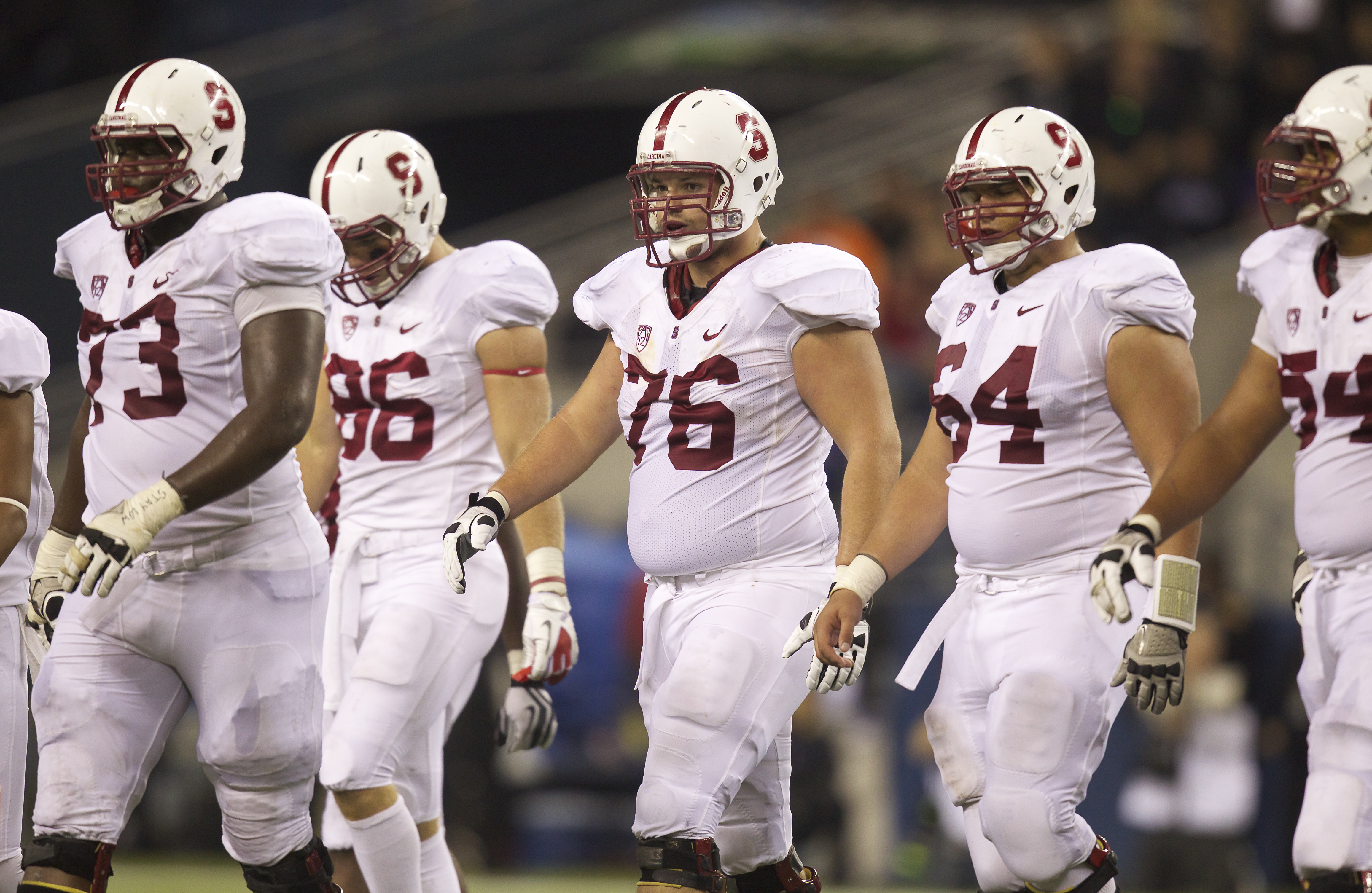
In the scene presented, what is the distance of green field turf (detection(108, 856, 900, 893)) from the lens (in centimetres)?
697

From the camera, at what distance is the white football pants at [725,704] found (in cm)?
364

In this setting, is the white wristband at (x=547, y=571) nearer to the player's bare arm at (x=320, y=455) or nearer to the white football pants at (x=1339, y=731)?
the player's bare arm at (x=320, y=455)

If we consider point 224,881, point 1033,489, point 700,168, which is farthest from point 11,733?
point 224,881

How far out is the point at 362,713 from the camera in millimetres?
4348

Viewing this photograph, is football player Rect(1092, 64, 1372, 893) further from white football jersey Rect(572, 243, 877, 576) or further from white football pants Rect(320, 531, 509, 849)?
white football pants Rect(320, 531, 509, 849)

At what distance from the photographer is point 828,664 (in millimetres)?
3592

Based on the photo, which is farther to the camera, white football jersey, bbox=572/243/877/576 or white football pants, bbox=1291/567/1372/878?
white football jersey, bbox=572/243/877/576

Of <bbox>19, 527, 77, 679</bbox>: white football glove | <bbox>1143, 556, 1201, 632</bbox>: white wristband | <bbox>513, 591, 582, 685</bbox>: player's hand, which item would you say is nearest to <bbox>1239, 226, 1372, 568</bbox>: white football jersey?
<bbox>1143, 556, 1201, 632</bbox>: white wristband

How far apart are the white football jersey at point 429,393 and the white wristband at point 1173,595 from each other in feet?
6.36

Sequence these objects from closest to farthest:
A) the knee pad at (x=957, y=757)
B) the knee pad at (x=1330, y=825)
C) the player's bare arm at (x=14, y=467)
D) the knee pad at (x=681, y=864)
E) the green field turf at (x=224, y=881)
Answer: the knee pad at (x=1330, y=825) < the knee pad at (x=681, y=864) < the player's bare arm at (x=14, y=467) < the knee pad at (x=957, y=757) < the green field turf at (x=224, y=881)

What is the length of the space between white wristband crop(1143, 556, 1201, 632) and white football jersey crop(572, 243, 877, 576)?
817 mm

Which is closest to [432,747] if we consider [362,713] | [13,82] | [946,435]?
[362,713]

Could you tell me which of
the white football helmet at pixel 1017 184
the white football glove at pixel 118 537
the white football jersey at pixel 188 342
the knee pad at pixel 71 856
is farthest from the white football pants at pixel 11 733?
the white football helmet at pixel 1017 184

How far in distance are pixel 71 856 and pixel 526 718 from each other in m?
1.43
